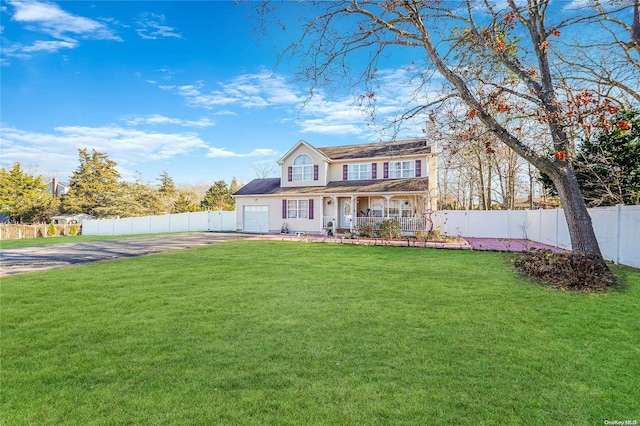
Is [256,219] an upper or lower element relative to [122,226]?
upper

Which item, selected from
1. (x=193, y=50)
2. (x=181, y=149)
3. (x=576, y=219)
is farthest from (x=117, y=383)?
(x=181, y=149)

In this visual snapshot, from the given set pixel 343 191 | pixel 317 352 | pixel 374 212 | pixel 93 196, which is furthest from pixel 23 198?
pixel 317 352

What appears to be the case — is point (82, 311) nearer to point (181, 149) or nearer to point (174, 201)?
point (181, 149)

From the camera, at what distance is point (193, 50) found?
12.9 meters

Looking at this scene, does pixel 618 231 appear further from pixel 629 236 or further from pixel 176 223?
pixel 176 223

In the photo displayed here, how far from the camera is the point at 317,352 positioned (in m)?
3.83

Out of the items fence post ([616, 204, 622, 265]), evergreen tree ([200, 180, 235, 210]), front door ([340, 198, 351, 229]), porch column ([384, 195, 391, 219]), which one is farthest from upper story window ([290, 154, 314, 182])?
evergreen tree ([200, 180, 235, 210])

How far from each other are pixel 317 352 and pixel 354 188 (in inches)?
676

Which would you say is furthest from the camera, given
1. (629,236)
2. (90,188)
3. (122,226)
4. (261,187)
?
(90,188)

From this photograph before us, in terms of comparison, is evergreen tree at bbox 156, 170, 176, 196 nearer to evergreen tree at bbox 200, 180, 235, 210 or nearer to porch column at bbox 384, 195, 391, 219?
evergreen tree at bbox 200, 180, 235, 210

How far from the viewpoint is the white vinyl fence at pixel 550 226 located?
8.43 metres

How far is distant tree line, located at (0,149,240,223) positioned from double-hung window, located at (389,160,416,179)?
20022mm

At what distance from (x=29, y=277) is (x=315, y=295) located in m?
7.28

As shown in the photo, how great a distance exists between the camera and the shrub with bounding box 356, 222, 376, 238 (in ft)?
59.3
